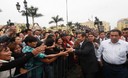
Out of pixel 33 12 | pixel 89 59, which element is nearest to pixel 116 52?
A: pixel 89 59

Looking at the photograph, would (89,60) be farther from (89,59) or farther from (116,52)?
(116,52)

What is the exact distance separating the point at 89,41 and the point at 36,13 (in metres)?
57.5

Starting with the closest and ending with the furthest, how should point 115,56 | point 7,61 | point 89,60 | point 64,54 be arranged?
1. point 7,61
2. point 115,56
3. point 64,54
4. point 89,60

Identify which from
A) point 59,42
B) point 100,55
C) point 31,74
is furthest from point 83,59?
point 31,74

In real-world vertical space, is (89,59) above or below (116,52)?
below

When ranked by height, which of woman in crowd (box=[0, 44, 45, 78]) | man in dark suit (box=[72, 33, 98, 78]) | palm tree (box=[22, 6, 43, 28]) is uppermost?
palm tree (box=[22, 6, 43, 28])

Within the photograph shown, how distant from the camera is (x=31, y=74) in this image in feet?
16.3

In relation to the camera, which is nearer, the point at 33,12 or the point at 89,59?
the point at 89,59

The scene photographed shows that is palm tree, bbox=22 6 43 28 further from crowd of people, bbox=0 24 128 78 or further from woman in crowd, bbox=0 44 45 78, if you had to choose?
woman in crowd, bbox=0 44 45 78

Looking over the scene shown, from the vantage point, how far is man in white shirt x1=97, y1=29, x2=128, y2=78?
649 cm

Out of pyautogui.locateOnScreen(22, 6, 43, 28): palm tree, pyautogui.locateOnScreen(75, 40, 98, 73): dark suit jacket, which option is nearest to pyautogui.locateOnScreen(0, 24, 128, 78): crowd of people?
pyautogui.locateOnScreen(75, 40, 98, 73): dark suit jacket

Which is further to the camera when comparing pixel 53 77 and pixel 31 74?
pixel 53 77

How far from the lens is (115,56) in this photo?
255 inches

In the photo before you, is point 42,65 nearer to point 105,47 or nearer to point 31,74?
point 31,74
